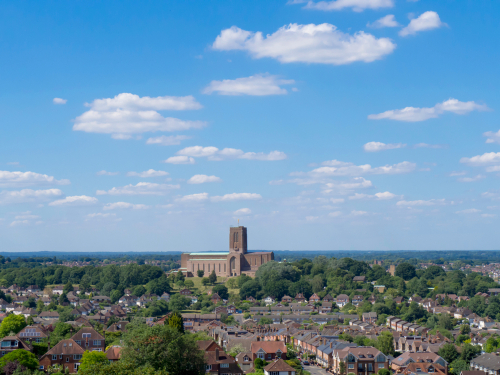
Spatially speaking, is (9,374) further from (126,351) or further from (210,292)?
(210,292)

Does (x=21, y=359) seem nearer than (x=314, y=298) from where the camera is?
Yes

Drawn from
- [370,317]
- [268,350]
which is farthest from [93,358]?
[370,317]

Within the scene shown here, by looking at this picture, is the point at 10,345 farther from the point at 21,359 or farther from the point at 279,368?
the point at 279,368

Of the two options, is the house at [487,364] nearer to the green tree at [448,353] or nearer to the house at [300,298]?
the green tree at [448,353]

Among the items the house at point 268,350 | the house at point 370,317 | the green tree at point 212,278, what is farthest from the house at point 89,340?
the green tree at point 212,278

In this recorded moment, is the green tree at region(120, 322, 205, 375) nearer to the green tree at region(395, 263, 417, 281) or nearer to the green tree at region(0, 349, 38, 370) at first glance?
the green tree at region(0, 349, 38, 370)

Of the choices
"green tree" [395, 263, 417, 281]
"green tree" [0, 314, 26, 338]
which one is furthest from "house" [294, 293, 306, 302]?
"green tree" [0, 314, 26, 338]
